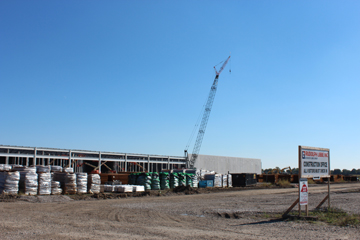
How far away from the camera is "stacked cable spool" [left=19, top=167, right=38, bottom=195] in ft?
75.6

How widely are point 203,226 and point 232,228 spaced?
1053mm

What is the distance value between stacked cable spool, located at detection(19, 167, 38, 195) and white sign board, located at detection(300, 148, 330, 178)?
18.6 metres

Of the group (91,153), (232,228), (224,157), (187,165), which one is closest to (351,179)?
(224,157)

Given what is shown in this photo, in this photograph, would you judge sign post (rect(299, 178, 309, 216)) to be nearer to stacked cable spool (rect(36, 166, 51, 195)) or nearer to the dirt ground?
the dirt ground

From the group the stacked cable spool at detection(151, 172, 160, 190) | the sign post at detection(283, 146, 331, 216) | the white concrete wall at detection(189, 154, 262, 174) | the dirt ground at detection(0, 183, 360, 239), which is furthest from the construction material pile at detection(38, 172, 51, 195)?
the white concrete wall at detection(189, 154, 262, 174)

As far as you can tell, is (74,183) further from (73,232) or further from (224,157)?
(224,157)

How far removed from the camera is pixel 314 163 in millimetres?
15008

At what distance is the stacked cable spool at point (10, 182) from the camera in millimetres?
22341

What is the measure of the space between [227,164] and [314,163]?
74.4 meters

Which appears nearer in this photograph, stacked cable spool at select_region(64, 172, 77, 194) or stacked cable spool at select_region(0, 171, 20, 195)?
stacked cable spool at select_region(0, 171, 20, 195)

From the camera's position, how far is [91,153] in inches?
2338

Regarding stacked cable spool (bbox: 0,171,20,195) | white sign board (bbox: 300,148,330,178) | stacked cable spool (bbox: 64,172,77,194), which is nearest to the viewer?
white sign board (bbox: 300,148,330,178)

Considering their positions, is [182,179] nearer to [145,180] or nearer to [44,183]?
[145,180]

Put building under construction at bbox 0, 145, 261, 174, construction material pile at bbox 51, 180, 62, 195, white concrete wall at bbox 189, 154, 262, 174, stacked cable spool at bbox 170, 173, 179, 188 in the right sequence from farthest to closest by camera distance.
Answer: white concrete wall at bbox 189, 154, 262, 174 < building under construction at bbox 0, 145, 261, 174 < stacked cable spool at bbox 170, 173, 179, 188 < construction material pile at bbox 51, 180, 62, 195
